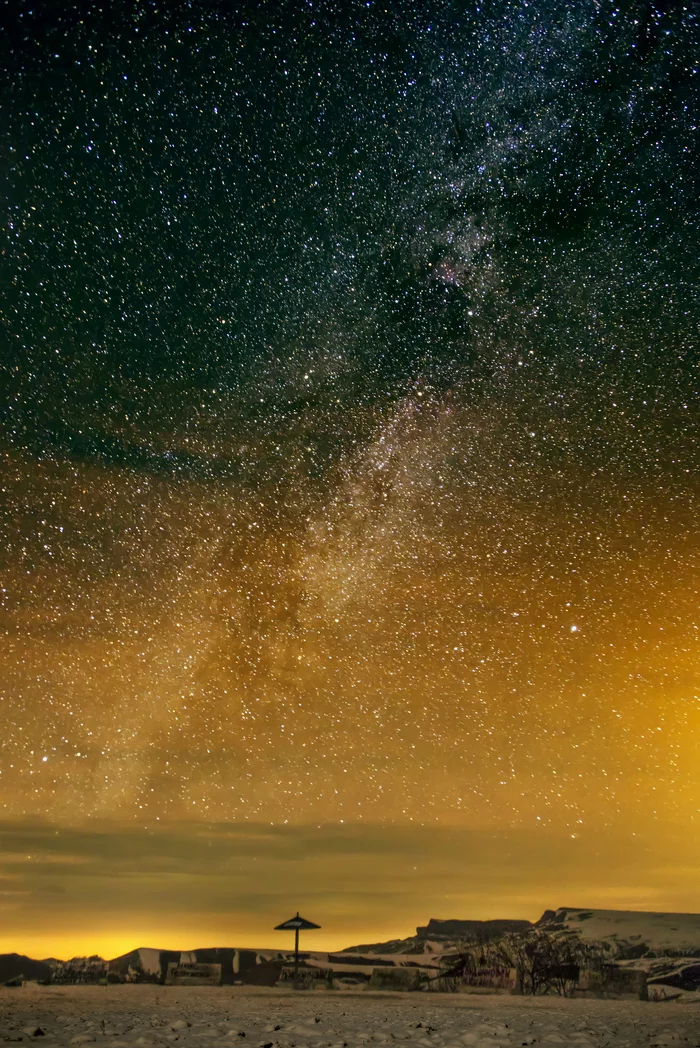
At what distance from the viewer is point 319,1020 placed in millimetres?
10141

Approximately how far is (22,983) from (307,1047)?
11005 millimetres

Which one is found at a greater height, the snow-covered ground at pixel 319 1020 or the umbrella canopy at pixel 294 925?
the umbrella canopy at pixel 294 925

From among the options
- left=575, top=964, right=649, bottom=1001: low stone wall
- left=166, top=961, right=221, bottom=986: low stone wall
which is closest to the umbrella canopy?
left=166, top=961, right=221, bottom=986: low stone wall

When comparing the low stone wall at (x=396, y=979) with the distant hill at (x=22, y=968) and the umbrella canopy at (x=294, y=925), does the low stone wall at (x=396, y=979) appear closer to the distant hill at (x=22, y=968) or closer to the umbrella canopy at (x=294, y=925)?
the umbrella canopy at (x=294, y=925)

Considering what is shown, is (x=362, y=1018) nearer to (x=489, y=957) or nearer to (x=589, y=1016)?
(x=589, y=1016)

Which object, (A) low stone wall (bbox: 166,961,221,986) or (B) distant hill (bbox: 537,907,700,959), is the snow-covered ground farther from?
(B) distant hill (bbox: 537,907,700,959)

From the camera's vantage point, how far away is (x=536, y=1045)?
830 cm

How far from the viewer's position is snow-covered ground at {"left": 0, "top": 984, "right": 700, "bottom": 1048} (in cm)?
812

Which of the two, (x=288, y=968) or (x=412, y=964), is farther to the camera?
(x=412, y=964)

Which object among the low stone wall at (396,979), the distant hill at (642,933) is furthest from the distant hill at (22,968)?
the distant hill at (642,933)

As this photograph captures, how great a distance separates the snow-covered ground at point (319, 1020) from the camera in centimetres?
812

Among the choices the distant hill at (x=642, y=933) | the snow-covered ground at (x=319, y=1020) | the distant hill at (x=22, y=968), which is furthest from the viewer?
the distant hill at (x=642, y=933)

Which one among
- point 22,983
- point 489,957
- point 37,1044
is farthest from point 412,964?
point 37,1044

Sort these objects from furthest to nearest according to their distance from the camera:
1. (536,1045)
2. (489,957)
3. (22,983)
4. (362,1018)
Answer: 1. (489,957)
2. (22,983)
3. (362,1018)
4. (536,1045)
